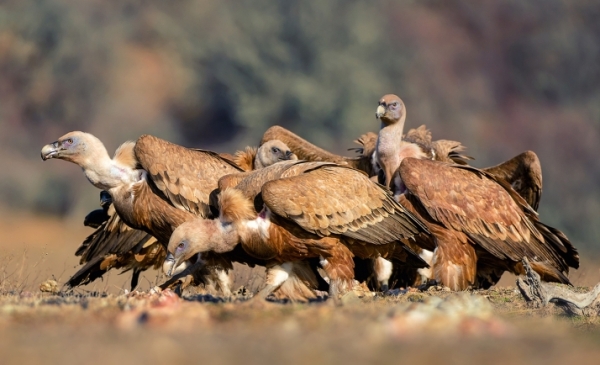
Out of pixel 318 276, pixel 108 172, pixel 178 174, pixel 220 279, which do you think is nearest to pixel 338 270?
pixel 318 276

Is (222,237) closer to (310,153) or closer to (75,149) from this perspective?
(75,149)

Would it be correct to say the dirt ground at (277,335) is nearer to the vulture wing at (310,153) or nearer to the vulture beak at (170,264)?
the vulture beak at (170,264)

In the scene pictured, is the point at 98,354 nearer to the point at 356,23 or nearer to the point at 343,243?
the point at 343,243

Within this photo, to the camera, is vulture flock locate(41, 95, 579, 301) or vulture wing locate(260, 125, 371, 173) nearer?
vulture flock locate(41, 95, 579, 301)

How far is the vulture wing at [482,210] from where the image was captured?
34.4 ft

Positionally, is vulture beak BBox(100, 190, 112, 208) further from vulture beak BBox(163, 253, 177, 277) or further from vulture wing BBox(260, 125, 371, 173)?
vulture beak BBox(163, 253, 177, 277)

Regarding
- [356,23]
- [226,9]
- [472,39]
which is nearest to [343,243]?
[356,23]

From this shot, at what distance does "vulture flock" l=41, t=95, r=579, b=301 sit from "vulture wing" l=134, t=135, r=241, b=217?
1 cm

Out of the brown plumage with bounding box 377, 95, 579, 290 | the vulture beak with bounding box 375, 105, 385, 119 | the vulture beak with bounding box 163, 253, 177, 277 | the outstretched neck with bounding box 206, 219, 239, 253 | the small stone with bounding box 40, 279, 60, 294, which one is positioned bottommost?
the vulture beak with bounding box 163, 253, 177, 277

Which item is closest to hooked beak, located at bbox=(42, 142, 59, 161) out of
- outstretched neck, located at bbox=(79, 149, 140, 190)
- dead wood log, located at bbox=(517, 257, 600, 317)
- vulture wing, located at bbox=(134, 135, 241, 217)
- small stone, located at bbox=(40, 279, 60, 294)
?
outstretched neck, located at bbox=(79, 149, 140, 190)

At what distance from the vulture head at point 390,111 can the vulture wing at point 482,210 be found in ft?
3.53

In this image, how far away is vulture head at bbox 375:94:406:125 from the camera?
457 inches

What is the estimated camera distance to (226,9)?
111 ft

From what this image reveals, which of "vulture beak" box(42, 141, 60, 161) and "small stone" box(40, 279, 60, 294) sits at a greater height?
"vulture beak" box(42, 141, 60, 161)
